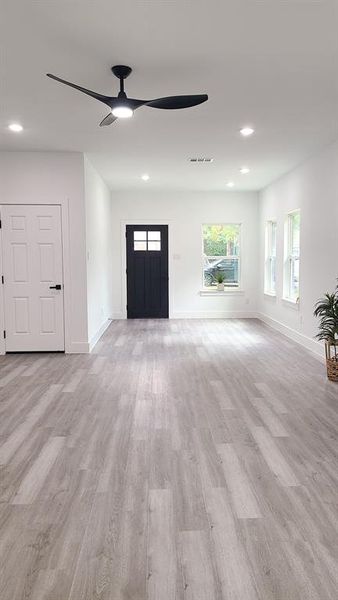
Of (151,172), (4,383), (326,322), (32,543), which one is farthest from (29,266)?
(32,543)

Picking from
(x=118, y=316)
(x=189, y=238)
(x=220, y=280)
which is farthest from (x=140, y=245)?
(x=220, y=280)

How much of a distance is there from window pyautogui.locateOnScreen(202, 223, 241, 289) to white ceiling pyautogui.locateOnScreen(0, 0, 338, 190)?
3.55 meters

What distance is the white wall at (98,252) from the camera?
617 centimetres

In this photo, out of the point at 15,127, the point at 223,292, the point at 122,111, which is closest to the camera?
the point at 122,111

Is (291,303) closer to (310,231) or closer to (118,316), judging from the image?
(310,231)

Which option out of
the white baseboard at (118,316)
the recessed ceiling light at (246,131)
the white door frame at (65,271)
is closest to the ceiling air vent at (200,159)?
the recessed ceiling light at (246,131)

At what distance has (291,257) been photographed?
23.4 feet

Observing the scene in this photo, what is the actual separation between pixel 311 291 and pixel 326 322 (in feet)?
4.69

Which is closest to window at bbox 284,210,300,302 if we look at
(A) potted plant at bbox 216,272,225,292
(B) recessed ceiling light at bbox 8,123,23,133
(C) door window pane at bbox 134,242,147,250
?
(A) potted plant at bbox 216,272,225,292

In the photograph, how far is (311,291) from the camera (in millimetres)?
5965

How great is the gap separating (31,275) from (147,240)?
12.0 feet

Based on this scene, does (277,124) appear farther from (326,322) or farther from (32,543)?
(32,543)

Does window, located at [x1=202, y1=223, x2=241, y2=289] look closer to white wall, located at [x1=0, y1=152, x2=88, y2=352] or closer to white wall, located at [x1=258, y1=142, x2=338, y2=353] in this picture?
white wall, located at [x1=258, y1=142, x2=338, y2=353]

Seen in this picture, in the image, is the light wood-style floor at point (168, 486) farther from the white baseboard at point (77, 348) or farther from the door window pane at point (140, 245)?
the door window pane at point (140, 245)
